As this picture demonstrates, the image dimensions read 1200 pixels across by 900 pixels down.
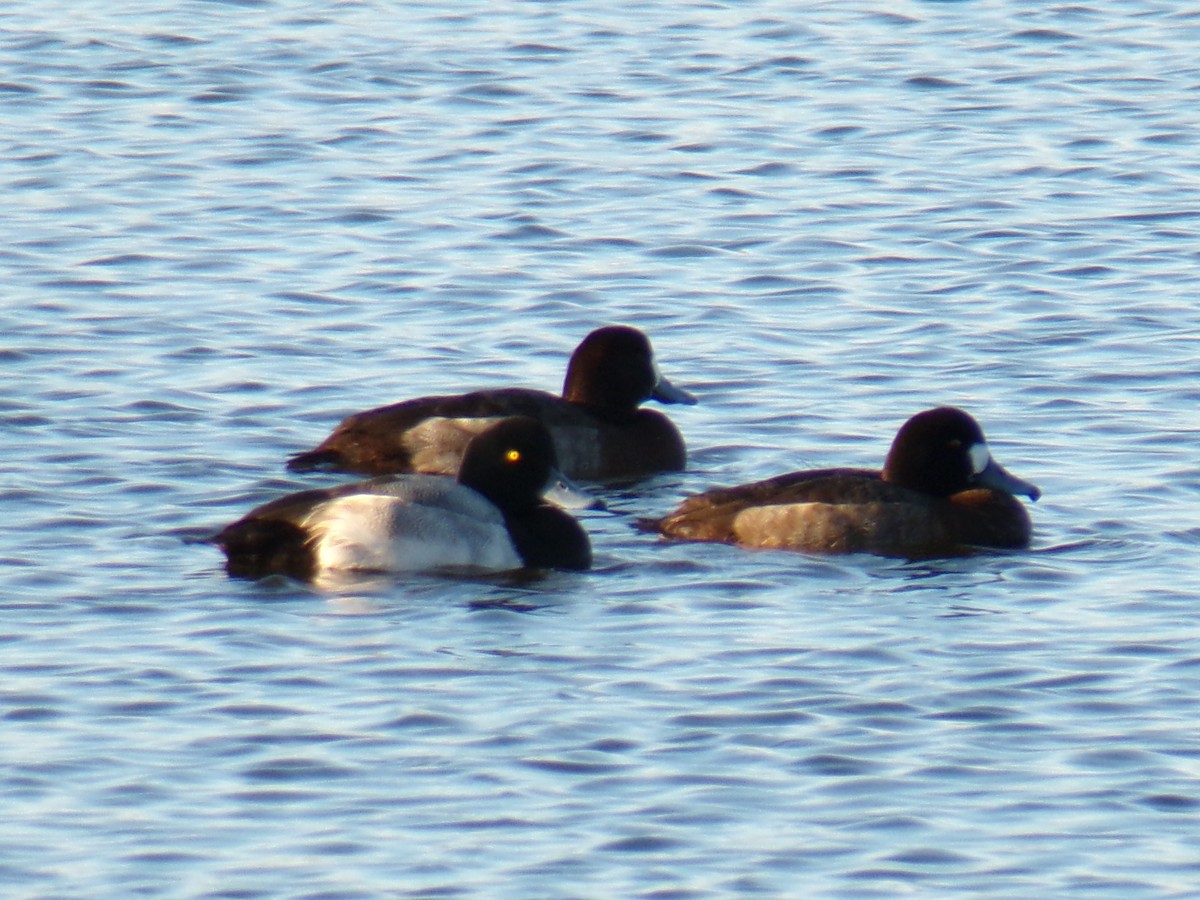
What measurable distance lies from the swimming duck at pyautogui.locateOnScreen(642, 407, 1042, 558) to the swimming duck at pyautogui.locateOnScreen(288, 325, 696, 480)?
1.27 metres

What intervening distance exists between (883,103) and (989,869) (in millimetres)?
13159

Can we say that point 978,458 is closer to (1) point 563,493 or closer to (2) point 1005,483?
(2) point 1005,483

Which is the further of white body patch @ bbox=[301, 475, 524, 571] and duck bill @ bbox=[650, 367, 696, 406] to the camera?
duck bill @ bbox=[650, 367, 696, 406]

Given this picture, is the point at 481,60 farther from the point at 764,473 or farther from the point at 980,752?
the point at 980,752

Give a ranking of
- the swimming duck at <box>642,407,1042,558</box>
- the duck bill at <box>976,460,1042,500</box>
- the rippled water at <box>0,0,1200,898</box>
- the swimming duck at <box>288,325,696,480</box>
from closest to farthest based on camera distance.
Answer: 1. the rippled water at <box>0,0,1200,898</box>
2. the swimming duck at <box>642,407,1042,558</box>
3. the duck bill at <box>976,460,1042,500</box>
4. the swimming duck at <box>288,325,696,480</box>

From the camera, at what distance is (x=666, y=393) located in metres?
12.2

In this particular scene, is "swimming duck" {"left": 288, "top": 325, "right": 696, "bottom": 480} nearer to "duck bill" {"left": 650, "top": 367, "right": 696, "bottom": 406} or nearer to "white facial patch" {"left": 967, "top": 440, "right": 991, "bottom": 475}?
"duck bill" {"left": 650, "top": 367, "right": 696, "bottom": 406}

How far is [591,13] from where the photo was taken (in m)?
23.2

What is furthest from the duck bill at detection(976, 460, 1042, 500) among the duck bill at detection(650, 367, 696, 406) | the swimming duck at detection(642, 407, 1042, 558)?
the duck bill at detection(650, 367, 696, 406)

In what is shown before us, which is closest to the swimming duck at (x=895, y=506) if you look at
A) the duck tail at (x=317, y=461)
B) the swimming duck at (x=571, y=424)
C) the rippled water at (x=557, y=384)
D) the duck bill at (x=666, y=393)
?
the rippled water at (x=557, y=384)

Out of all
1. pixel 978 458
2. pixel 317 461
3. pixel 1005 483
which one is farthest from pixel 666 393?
pixel 1005 483

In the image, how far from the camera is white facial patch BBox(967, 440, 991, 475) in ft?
34.4

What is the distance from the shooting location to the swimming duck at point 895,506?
1005 cm

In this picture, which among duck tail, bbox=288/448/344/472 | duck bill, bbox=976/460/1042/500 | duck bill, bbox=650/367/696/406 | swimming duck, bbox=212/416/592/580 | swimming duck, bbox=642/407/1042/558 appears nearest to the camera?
swimming duck, bbox=212/416/592/580
